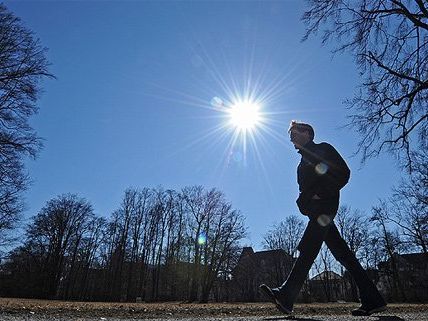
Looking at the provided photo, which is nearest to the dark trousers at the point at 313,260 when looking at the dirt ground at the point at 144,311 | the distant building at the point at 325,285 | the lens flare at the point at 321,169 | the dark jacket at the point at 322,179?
the dark jacket at the point at 322,179

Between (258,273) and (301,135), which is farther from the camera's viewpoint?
(258,273)

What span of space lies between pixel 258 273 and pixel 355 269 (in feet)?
266

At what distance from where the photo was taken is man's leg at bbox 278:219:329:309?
3162mm

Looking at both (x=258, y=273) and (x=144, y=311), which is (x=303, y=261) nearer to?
(x=144, y=311)

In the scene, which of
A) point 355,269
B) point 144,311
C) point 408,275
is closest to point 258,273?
point 408,275

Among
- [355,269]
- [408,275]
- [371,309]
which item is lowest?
[371,309]

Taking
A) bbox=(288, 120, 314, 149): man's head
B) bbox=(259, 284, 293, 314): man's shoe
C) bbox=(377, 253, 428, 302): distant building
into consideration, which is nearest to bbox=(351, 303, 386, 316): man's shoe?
bbox=(259, 284, 293, 314): man's shoe

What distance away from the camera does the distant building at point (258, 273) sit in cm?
7375

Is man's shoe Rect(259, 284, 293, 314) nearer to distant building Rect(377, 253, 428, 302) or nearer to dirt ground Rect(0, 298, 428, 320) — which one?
dirt ground Rect(0, 298, 428, 320)

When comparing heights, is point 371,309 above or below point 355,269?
below

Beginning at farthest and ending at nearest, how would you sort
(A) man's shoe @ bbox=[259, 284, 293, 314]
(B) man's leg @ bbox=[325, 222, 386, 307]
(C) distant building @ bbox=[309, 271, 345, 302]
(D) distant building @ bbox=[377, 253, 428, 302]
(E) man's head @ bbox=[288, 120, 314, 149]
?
(C) distant building @ bbox=[309, 271, 345, 302] → (D) distant building @ bbox=[377, 253, 428, 302] → (E) man's head @ bbox=[288, 120, 314, 149] → (B) man's leg @ bbox=[325, 222, 386, 307] → (A) man's shoe @ bbox=[259, 284, 293, 314]

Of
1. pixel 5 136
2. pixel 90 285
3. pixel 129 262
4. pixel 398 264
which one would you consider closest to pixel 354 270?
pixel 5 136

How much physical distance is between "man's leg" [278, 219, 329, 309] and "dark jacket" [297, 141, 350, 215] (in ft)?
0.62

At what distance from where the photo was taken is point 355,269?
12.1ft
